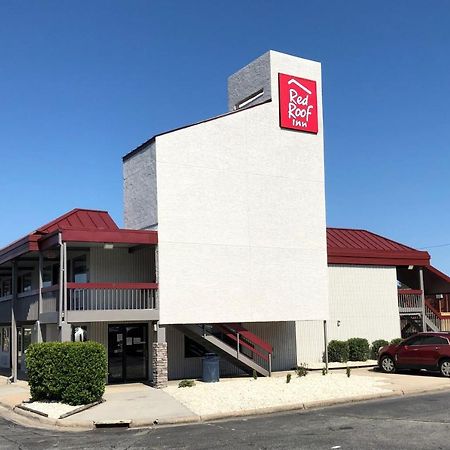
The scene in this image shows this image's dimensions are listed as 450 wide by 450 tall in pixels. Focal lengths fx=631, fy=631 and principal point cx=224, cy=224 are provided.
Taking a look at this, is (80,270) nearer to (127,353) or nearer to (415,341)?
(127,353)

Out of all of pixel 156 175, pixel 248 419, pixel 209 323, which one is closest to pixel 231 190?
pixel 156 175

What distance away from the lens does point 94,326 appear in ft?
74.0

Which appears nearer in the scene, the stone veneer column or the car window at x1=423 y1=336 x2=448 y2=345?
the stone veneer column

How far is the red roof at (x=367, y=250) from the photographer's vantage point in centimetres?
2895

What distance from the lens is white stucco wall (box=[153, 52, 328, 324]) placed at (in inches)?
860

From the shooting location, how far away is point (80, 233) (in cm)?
2017

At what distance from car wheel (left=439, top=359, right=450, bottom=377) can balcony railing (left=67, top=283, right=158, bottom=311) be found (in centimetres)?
1001

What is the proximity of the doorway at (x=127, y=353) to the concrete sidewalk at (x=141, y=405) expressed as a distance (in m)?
1.04

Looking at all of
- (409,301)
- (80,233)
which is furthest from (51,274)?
(409,301)

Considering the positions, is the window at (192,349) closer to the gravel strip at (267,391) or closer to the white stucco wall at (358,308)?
the gravel strip at (267,391)

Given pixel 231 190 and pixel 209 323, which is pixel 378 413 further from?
Result: pixel 231 190

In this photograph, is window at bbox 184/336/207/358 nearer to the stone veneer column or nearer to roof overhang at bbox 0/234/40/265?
the stone veneer column

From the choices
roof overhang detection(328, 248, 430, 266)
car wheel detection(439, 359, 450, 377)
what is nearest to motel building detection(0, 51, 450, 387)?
roof overhang detection(328, 248, 430, 266)

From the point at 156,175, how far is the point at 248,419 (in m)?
9.74
